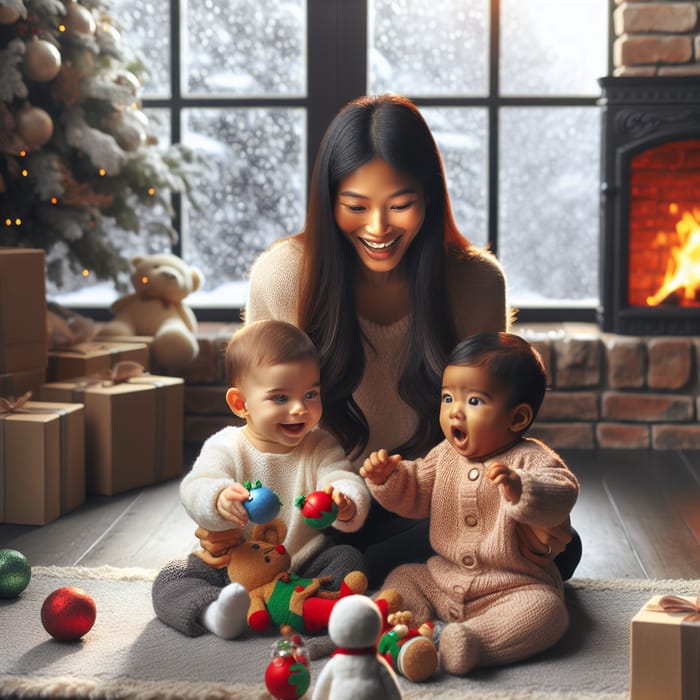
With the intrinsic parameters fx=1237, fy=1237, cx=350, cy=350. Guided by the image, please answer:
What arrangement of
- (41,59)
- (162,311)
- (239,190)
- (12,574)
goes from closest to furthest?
(12,574), (41,59), (162,311), (239,190)

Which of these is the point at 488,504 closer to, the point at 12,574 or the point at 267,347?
the point at 267,347

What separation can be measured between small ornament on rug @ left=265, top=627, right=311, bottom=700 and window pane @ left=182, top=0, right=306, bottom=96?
2.46m

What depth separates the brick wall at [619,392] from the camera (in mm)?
3482

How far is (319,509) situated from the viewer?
1.94 metres

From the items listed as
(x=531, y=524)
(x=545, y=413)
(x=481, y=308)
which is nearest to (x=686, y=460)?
(x=545, y=413)

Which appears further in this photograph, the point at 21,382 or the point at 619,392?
the point at 619,392

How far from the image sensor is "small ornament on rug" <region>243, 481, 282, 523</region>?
6.33 feet

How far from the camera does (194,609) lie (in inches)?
78.9

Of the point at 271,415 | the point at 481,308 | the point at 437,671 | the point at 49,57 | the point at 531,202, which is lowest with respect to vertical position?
the point at 437,671

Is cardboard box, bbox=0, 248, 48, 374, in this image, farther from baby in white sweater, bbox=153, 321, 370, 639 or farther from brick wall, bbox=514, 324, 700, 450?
brick wall, bbox=514, 324, 700, 450

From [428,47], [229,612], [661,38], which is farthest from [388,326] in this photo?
[428,47]

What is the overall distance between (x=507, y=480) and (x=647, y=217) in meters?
1.90

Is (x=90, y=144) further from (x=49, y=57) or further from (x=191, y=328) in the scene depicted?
(x=191, y=328)

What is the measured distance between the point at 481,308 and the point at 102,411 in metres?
1.06
